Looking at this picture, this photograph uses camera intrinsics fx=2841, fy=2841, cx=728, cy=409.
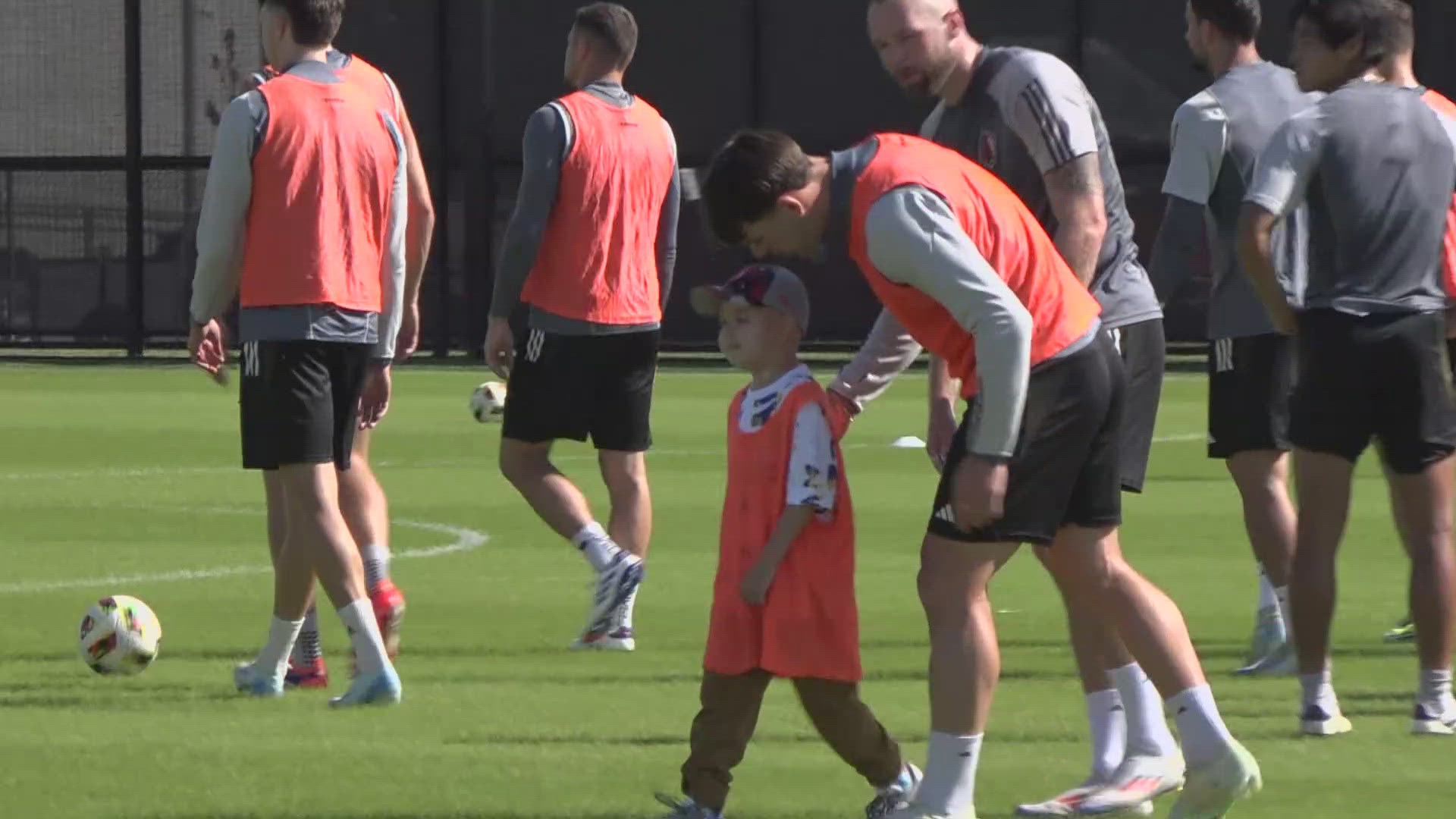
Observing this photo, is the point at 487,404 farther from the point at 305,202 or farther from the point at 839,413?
the point at 839,413

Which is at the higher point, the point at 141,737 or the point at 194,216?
the point at 141,737

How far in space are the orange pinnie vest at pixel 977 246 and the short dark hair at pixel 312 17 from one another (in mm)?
2625

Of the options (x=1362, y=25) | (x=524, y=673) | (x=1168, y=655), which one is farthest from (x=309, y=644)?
(x=1362, y=25)

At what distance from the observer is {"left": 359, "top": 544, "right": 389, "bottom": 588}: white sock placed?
919 cm

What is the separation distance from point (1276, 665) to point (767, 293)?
315 cm

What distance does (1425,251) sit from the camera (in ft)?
25.4

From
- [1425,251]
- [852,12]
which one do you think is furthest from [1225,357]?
[852,12]

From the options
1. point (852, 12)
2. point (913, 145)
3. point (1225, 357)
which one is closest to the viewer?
point (913, 145)

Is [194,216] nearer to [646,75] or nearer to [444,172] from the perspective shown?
[444,172]

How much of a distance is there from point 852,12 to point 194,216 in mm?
7536

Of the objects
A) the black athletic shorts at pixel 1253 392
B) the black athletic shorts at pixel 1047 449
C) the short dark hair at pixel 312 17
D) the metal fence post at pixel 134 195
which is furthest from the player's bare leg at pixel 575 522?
the metal fence post at pixel 134 195

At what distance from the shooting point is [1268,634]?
9.32 m

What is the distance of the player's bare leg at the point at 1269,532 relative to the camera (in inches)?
365

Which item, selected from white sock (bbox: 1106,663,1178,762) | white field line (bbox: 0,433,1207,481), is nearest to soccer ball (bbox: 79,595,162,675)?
white sock (bbox: 1106,663,1178,762)
